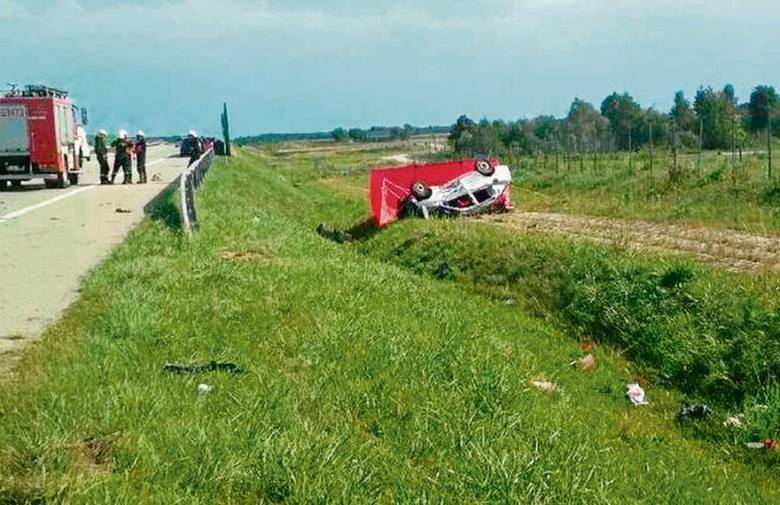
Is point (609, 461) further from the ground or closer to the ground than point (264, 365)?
closer to the ground

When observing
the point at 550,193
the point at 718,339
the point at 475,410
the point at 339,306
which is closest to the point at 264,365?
the point at 475,410

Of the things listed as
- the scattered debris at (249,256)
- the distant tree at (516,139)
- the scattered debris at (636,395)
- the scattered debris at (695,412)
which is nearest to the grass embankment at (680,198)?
the scattered debris at (636,395)

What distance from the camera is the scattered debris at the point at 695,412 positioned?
766 cm

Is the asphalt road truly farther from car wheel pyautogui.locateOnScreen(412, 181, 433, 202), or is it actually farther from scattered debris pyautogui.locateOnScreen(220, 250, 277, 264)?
car wheel pyautogui.locateOnScreen(412, 181, 433, 202)

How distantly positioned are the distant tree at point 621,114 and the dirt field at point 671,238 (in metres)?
64.0

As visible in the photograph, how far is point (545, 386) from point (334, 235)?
1172 cm

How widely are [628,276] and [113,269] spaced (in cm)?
628

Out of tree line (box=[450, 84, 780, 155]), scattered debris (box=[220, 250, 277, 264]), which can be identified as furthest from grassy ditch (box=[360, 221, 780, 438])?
tree line (box=[450, 84, 780, 155])

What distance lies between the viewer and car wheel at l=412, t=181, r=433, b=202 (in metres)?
18.8

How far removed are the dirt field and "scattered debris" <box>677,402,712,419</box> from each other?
10.9 ft

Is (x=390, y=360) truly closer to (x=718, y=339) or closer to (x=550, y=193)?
(x=718, y=339)

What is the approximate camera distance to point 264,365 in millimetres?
6547

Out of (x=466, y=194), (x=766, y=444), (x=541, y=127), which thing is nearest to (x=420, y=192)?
(x=466, y=194)

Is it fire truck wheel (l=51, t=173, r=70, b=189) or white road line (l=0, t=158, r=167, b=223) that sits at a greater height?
fire truck wheel (l=51, t=173, r=70, b=189)
